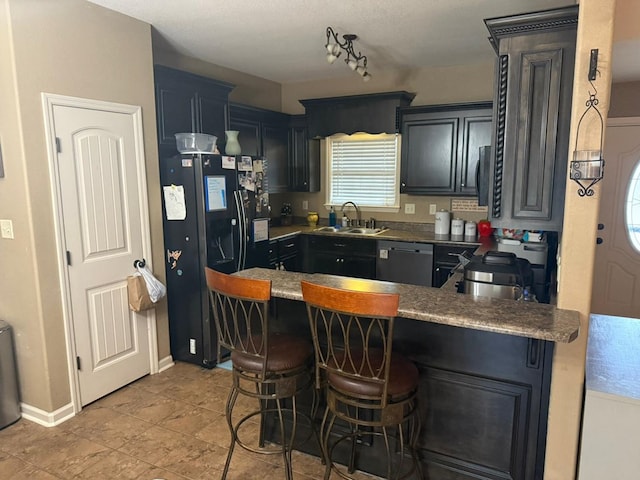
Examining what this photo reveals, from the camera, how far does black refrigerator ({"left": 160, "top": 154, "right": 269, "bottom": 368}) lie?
136 inches

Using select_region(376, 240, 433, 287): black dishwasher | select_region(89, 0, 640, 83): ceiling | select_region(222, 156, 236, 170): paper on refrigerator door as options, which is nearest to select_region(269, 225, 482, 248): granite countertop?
select_region(376, 240, 433, 287): black dishwasher

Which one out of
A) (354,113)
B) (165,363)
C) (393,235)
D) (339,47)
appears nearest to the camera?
(339,47)

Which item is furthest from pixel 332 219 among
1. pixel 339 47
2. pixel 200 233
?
pixel 339 47

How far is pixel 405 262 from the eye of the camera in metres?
4.56

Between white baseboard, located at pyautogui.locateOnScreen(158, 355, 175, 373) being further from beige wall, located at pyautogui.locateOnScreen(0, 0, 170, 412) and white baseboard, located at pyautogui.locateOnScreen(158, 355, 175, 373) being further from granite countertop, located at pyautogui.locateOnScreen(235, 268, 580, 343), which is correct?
granite countertop, located at pyautogui.locateOnScreen(235, 268, 580, 343)

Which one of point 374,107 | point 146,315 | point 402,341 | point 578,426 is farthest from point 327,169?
point 578,426

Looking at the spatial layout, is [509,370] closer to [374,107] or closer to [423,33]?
[423,33]

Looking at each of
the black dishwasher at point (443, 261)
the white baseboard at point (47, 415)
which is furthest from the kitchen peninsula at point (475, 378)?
the black dishwasher at point (443, 261)

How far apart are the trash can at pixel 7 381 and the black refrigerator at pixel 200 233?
113 cm

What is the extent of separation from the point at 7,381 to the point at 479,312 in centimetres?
291

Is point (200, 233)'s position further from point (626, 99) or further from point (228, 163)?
point (626, 99)

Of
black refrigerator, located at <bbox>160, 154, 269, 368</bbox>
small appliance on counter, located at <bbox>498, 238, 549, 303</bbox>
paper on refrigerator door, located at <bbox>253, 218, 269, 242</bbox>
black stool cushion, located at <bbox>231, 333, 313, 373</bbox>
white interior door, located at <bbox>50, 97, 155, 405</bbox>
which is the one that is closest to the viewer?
black stool cushion, located at <bbox>231, 333, 313, 373</bbox>

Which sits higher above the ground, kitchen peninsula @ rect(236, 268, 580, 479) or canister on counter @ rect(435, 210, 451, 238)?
canister on counter @ rect(435, 210, 451, 238)

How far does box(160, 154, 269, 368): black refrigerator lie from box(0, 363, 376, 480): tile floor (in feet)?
1.75
